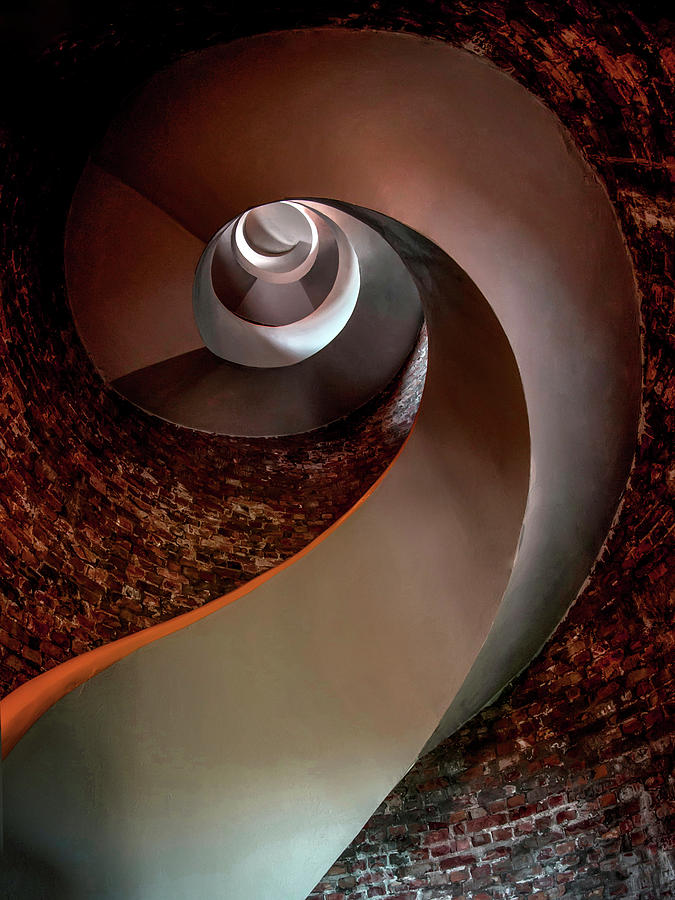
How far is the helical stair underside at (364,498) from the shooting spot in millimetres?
3537

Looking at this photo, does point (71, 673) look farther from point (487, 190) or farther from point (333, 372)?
point (333, 372)

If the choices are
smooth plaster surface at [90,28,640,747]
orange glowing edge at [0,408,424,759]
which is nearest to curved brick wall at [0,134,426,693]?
orange glowing edge at [0,408,424,759]

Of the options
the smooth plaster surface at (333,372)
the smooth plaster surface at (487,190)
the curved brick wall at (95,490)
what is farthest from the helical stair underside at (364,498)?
the smooth plaster surface at (333,372)

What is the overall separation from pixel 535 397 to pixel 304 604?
1904 mm

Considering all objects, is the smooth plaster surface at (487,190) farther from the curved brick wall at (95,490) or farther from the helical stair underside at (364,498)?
the curved brick wall at (95,490)

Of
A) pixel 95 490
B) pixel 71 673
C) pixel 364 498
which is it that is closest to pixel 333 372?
pixel 364 498

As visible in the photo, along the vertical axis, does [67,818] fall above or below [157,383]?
below

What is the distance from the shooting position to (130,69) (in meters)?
3.86

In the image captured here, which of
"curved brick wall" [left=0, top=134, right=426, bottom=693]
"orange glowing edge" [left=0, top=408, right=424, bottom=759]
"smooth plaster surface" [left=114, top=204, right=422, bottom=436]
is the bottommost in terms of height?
"orange glowing edge" [left=0, top=408, right=424, bottom=759]

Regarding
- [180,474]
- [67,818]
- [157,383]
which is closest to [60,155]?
[157,383]

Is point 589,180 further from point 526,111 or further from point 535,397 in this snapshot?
point 535,397

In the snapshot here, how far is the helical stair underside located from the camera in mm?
3537

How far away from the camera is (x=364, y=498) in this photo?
196 inches

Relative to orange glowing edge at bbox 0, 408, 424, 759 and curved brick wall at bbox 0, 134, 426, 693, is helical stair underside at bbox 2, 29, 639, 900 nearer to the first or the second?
orange glowing edge at bbox 0, 408, 424, 759
